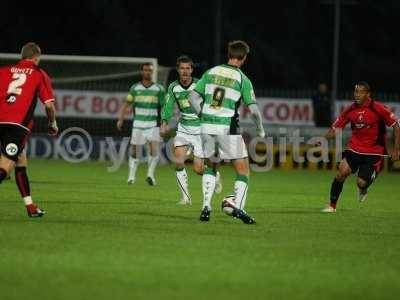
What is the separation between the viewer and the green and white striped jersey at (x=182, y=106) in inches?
668

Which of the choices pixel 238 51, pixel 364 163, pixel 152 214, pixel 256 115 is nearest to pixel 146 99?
pixel 364 163

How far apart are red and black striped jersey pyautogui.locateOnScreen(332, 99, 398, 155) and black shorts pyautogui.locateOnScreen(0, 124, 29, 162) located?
200 inches

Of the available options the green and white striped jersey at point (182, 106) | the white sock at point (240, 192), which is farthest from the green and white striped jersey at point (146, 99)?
the white sock at point (240, 192)

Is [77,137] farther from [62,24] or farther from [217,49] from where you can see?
[62,24]

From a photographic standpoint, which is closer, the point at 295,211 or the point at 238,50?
the point at 238,50

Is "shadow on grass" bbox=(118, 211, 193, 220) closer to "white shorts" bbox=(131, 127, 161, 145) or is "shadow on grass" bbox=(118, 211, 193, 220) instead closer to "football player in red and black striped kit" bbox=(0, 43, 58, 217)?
"football player in red and black striped kit" bbox=(0, 43, 58, 217)

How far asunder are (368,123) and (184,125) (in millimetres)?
2775

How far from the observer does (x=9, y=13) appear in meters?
41.9

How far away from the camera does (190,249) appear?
1107 cm

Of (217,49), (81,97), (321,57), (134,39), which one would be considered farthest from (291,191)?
(321,57)

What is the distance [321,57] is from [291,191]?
3321 cm

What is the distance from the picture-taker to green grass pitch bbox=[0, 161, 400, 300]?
8.88 metres

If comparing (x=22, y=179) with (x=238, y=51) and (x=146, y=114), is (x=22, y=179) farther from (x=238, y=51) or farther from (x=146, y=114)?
(x=146, y=114)

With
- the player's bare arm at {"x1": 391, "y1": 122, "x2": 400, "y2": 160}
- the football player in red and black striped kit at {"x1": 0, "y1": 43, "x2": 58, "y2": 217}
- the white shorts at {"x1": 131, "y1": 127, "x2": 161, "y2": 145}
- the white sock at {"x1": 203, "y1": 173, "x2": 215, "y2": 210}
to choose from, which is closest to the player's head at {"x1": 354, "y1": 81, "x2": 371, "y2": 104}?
the player's bare arm at {"x1": 391, "y1": 122, "x2": 400, "y2": 160}
